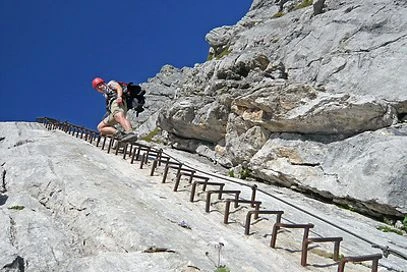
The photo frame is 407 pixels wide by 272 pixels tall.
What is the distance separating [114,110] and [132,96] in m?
1.28

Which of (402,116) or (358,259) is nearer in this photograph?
(358,259)

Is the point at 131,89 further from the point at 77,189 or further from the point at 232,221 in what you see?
the point at 232,221

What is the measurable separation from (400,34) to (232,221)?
1252 centimetres

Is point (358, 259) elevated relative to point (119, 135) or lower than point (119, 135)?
lower

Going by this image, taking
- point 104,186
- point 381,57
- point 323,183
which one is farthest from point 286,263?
point 381,57

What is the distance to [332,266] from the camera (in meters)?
8.34

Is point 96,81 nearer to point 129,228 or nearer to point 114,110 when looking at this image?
point 114,110

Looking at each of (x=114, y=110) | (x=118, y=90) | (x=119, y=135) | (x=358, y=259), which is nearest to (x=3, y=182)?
(x=119, y=135)

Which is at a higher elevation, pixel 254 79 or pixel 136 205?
pixel 254 79

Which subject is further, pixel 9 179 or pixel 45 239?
pixel 9 179

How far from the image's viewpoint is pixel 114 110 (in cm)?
1856

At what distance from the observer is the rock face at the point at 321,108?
47.4 feet

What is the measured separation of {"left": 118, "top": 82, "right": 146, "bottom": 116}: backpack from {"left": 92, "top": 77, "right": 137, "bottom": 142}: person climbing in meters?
0.32

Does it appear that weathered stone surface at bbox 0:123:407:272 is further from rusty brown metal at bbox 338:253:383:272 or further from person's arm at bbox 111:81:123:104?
person's arm at bbox 111:81:123:104
